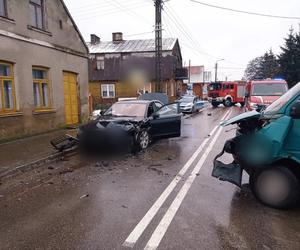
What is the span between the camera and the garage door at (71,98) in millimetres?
15047

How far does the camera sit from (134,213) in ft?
14.9

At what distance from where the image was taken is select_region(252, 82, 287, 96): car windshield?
1616 centimetres

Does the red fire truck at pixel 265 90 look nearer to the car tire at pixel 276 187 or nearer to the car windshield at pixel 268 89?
the car windshield at pixel 268 89

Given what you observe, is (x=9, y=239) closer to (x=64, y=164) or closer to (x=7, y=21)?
(x=64, y=164)

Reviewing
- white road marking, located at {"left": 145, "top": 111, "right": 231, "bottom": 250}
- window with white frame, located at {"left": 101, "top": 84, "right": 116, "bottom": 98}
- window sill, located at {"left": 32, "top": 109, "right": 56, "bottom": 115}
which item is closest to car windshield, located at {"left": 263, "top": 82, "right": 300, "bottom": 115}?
white road marking, located at {"left": 145, "top": 111, "right": 231, "bottom": 250}

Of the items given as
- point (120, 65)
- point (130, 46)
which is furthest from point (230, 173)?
point (130, 46)

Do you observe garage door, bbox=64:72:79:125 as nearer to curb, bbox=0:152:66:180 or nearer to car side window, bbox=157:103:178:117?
car side window, bbox=157:103:178:117

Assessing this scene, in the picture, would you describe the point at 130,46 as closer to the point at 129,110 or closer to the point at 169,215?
the point at 129,110

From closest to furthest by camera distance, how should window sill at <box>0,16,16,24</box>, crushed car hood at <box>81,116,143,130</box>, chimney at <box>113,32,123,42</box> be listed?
crushed car hood at <box>81,116,143,130</box> < window sill at <box>0,16,16,24</box> < chimney at <box>113,32,123,42</box>

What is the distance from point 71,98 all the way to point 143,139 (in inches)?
283

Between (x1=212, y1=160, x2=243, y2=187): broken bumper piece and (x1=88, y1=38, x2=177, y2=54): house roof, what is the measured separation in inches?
1322

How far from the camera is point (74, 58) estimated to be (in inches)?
611

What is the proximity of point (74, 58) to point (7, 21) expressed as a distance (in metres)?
4.89

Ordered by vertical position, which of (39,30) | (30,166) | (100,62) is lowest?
(30,166)
